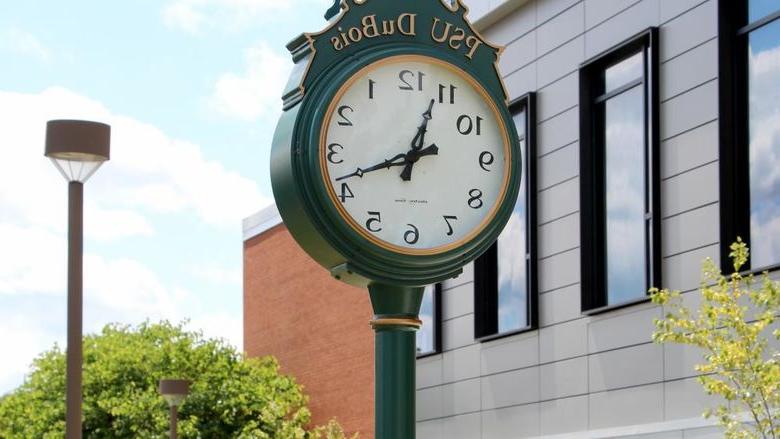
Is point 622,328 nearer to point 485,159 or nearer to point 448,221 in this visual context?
point 485,159

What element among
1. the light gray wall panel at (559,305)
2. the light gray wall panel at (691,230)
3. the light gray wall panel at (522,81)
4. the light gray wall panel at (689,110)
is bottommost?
the light gray wall panel at (559,305)

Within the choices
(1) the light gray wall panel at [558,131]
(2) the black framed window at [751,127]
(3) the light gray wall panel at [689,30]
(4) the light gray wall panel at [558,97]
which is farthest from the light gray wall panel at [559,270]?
(2) the black framed window at [751,127]

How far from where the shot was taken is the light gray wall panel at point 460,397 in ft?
69.7

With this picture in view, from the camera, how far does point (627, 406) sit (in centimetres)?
1744

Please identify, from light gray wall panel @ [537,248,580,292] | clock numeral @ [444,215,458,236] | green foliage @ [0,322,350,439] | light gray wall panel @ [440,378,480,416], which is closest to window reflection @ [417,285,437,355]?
light gray wall panel @ [440,378,480,416]

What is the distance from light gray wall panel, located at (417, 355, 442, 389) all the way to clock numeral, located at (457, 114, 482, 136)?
56.5 ft

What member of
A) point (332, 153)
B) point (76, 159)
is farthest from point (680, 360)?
point (332, 153)

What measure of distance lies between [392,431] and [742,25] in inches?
471

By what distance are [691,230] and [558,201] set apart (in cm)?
311

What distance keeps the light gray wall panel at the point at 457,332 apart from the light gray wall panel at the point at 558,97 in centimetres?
339

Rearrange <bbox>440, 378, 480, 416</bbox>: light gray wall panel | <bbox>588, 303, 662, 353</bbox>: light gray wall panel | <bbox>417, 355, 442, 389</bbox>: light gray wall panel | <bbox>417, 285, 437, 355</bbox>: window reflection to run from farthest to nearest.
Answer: <bbox>417, 285, 437, 355</bbox>: window reflection, <bbox>417, 355, 442, 389</bbox>: light gray wall panel, <bbox>440, 378, 480, 416</bbox>: light gray wall panel, <bbox>588, 303, 662, 353</bbox>: light gray wall panel

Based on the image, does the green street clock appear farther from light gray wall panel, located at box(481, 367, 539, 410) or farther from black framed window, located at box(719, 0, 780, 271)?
light gray wall panel, located at box(481, 367, 539, 410)

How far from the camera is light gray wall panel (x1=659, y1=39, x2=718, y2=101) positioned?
53.2ft

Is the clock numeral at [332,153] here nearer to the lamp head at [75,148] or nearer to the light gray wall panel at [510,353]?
the lamp head at [75,148]
